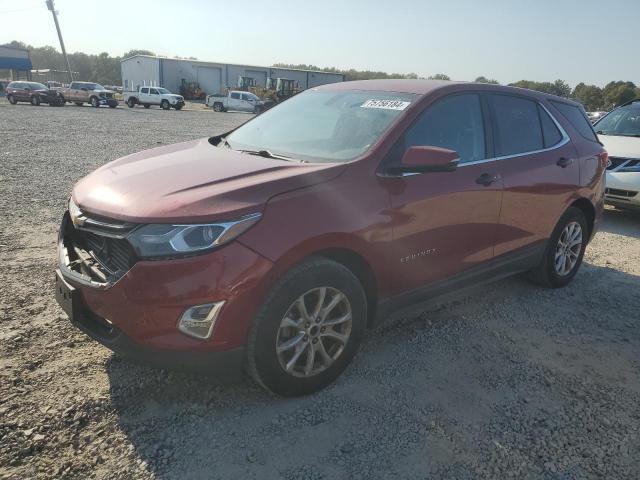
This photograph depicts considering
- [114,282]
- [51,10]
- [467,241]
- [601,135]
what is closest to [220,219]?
[114,282]

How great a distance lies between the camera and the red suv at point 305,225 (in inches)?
96.3

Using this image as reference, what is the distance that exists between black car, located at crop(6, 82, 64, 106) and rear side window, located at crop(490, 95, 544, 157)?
3791cm

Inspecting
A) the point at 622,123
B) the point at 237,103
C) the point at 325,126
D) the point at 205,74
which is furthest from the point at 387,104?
the point at 205,74

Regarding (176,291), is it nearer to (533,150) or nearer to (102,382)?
(102,382)

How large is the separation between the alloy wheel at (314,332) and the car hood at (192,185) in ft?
1.99

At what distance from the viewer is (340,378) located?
3145 mm

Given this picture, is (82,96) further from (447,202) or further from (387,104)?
(447,202)

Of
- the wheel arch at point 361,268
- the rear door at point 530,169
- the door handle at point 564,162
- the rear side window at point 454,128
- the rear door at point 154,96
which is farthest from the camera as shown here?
the rear door at point 154,96

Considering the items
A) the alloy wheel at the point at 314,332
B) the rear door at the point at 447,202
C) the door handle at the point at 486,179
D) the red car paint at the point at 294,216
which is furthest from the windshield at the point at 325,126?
the alloy wheel at the point at 314,332

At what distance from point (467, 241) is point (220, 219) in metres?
1.92

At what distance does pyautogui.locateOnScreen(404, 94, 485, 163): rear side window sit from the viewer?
10.9 feet

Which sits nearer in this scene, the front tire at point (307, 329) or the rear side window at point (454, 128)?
the front tire at point (307, 329)

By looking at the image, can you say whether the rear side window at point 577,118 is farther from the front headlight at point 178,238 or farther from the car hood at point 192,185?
the front headlight at point 178,238

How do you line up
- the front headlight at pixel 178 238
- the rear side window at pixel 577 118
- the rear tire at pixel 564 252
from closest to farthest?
the front headlight at pixel 178 238 < the rear tire at pixel 564 252 < the rear side window at pixel 577 118
